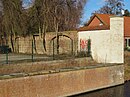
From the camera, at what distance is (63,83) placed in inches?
597

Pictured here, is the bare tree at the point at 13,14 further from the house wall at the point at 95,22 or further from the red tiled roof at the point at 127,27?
the red tiled roof at the point at 127,27

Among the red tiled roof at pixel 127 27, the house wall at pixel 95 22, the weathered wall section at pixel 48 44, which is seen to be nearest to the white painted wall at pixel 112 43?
the weathered wall section at pixel 48 44

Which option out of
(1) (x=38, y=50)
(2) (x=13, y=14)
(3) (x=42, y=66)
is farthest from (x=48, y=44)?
(3) (x=42, y=66)

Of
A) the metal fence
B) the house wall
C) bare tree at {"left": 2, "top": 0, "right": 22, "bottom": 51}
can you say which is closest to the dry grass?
the metal fence

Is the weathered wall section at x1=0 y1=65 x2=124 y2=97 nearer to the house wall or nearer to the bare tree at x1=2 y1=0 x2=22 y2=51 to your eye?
the bare tree at x1=2 y1=0 x2=22 y2=51

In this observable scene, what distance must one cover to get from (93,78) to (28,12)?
668 inches

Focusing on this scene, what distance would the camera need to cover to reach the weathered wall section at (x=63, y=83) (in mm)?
13023

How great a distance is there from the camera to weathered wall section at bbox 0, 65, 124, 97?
13.0m

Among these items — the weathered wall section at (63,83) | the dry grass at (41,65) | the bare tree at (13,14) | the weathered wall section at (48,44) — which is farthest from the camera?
the bare tree at (13,14)

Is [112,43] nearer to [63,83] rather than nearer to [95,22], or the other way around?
[63,83]

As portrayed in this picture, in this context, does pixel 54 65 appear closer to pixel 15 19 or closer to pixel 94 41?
pixel 94 41

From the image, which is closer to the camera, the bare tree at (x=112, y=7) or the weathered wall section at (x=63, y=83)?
the weathered wall section at (x=63, y=83)

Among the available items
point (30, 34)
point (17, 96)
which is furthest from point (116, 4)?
point (17, 96)

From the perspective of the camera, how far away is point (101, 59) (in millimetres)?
20266
